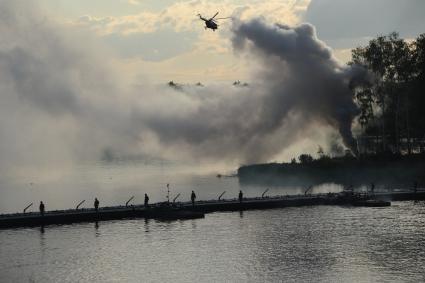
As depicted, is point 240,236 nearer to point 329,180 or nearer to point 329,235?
point 329,235

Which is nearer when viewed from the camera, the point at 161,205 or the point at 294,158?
the point at 161,205

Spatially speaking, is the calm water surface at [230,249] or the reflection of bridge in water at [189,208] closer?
the calm water surface at [230,249]

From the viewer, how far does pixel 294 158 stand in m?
187

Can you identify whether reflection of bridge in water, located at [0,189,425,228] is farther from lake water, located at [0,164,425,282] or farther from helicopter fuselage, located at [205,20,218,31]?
helicopter fuselage, located at [205,20,218,31]

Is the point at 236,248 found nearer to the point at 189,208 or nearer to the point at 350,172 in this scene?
the point at 189,208

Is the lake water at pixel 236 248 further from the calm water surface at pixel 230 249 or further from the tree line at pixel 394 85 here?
the tree line at pixel 394 85

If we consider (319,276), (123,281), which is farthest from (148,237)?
(319,276)

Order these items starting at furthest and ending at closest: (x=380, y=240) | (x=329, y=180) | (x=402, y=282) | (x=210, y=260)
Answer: (x=329, y=180)
(x=380, y=240)
(x=210, y=260)
(x=402, y=282)

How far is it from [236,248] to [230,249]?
890 mm

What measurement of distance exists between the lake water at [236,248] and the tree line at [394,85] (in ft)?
157

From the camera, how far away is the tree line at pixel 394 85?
516 feet

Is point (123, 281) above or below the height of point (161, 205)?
below

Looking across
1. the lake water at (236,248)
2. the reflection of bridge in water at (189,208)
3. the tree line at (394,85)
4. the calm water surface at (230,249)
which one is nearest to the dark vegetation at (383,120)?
the tree line at (394,85)

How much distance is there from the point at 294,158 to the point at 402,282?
12391cm
